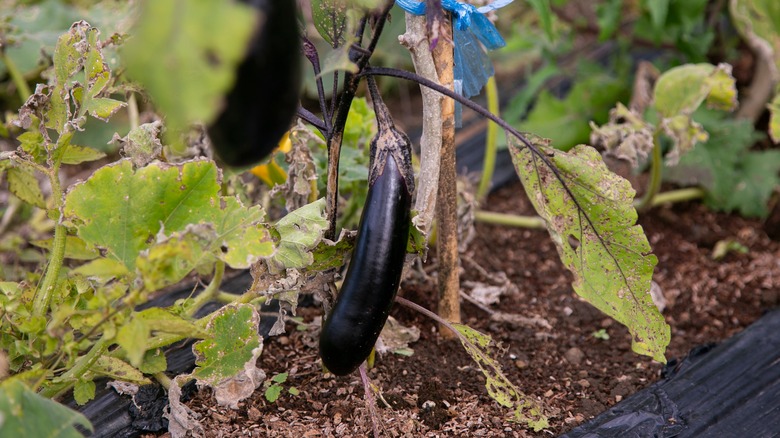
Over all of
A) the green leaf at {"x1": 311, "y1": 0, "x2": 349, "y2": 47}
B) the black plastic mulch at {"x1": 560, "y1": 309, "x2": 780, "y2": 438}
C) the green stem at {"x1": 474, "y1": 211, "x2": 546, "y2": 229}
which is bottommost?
the green stem at {"x1": 474, "y1": 211, "x2": 546, "y2": 229}

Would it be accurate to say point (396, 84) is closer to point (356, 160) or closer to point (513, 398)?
point (356, 160)

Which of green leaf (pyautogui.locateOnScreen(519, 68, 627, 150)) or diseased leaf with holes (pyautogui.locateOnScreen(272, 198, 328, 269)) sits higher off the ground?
diseased leaf with holes (pyautogui.locateOnScreen(272, 198, 328, 269))

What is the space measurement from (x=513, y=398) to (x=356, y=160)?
0.59 m

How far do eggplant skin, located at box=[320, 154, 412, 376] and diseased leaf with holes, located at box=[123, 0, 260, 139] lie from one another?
0.54 meters

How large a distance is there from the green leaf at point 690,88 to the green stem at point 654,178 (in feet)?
0.27

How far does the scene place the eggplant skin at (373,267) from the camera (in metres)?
1.09

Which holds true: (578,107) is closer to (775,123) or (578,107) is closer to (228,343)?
(775,123)

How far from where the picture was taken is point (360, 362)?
1146 mm

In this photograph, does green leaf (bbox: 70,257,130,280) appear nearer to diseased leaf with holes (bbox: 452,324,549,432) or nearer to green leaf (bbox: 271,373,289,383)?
green leaf (bbox: 271,373,289,383)

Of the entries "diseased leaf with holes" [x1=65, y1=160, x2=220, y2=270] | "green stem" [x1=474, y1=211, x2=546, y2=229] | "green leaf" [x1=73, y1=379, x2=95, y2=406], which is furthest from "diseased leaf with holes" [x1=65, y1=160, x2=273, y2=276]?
"green stem" [x1=474, y1=211, x2=546, y2=229]

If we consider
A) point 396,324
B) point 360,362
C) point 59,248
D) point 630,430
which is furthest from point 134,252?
point 630,430

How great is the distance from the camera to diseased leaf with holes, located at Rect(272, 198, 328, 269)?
1142mm

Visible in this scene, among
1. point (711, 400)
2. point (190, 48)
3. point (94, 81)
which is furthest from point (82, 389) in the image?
point (711, 400)

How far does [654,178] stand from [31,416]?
1658 mm
